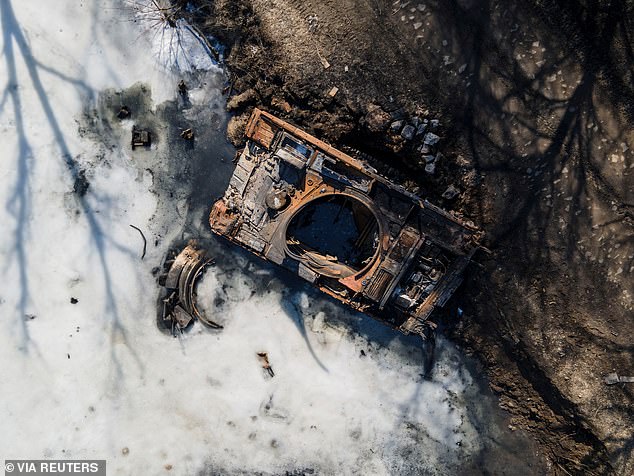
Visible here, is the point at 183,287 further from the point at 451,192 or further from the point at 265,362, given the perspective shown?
the point at 451,192

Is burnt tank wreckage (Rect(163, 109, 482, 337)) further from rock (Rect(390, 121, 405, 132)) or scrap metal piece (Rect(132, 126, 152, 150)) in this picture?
scrap metal piece (Rect(132, 126, 152, 150))

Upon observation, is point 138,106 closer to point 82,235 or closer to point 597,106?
point 82,235

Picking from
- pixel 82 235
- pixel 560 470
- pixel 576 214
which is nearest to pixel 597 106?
pixel 576 214

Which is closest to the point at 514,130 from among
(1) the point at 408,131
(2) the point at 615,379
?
(1) the point at 408,131

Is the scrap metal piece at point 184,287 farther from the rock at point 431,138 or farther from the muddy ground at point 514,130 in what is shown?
the rock at point 431,138

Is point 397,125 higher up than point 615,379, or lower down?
higher up
